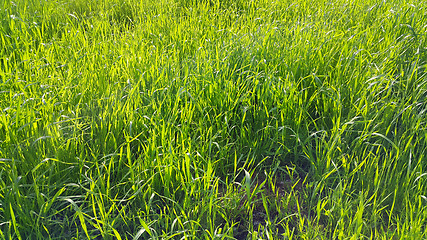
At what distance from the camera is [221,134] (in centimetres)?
204

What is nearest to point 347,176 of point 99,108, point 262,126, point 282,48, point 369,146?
point 369,146

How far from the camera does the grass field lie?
159 cm

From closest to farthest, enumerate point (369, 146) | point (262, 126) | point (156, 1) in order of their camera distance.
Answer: point (369, 146), point (262, 126), point (156, 1)

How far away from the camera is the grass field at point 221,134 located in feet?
5.21

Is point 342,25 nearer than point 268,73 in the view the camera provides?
No

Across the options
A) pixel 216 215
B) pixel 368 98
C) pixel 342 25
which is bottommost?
pixel 216 215

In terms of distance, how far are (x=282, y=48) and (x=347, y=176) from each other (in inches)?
48.2

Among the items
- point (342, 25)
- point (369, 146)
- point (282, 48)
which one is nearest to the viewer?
point (369, 146)

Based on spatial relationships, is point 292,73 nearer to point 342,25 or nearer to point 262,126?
point 262,126

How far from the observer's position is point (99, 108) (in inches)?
86.8

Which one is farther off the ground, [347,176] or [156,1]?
[156,1]

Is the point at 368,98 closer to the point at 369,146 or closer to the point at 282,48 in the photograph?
the point at 369,146

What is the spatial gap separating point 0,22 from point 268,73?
8.35 ft

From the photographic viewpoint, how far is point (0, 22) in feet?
10.4
